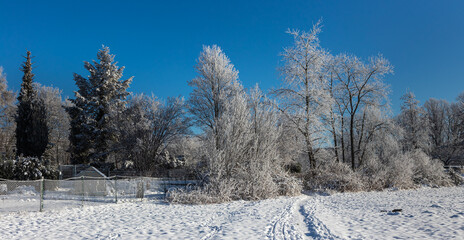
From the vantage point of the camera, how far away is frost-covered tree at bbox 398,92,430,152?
110ft

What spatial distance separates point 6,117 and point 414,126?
1782 inches

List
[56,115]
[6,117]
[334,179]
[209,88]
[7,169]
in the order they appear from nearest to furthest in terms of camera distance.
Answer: [7,169], [334,179], [209,88], [6,117], [56,115]

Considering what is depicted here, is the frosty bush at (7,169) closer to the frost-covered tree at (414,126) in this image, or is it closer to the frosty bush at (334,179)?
the frosty bush at (334,179)

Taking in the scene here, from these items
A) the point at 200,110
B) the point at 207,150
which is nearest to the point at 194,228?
the point at 207,150

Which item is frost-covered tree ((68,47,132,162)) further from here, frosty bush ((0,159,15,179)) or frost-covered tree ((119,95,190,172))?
frosty bush ((0,159,15,179))

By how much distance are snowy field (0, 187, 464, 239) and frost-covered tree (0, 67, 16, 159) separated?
2382 centimetres

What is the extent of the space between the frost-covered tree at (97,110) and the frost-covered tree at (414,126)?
30840 mm

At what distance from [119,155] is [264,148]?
17861 millimetres

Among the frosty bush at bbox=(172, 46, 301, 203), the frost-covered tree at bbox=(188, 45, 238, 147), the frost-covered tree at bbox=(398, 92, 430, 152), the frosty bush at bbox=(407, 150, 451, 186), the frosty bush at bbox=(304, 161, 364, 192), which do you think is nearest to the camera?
the frosty bush at bbox=(172, 46, 301, 203)

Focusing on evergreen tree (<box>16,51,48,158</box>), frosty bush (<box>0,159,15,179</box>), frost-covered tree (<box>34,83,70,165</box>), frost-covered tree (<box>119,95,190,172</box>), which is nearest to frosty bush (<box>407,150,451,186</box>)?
frost-covered tree (<box>119,95,190,172</box>)

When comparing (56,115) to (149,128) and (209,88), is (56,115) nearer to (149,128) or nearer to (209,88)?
(149,128)

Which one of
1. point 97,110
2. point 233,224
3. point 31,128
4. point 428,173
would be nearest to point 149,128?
point 97,110

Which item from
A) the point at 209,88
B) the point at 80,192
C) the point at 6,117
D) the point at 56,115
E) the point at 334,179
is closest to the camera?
the point at 80,192

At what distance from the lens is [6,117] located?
31578mm
